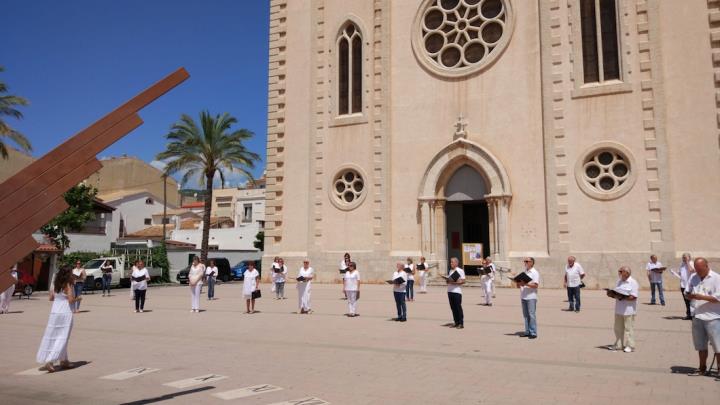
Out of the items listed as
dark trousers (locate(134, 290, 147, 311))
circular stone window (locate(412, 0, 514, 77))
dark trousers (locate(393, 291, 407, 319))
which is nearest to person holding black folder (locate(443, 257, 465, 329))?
dark trousers (locate(393, 291, 407, 319))

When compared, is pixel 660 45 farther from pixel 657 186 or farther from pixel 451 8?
pixel 451 8

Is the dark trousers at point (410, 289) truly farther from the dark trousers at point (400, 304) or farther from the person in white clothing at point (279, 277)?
the dark trousers at point (400, 304)

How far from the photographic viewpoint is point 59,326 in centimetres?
891

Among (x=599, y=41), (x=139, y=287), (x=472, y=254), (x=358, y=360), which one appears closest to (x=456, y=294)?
(x=358, y=360)

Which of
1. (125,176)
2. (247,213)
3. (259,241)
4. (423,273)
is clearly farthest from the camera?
(247,213)

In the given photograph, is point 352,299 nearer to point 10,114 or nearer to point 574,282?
point 574,282

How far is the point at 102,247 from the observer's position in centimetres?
4406

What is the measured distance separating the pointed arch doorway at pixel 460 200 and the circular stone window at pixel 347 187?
3.18m

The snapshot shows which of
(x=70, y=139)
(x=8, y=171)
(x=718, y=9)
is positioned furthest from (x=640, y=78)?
(x=8, y=171)

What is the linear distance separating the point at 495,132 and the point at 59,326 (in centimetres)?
1908

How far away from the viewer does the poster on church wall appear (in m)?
24.5

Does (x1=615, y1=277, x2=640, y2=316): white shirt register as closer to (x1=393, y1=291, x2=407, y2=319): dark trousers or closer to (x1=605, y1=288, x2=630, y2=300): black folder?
(x1=605, y1=288, x2=630, y2=300): black folder

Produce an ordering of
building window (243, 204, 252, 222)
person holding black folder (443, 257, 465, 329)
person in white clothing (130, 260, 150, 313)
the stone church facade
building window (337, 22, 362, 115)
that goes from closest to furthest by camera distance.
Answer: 1. person holding black folder (443, 257, 465, 329)
2. person in white clothing (130, 260, 150, 313)
3. the stone church facade
4. building window (337, 22, 362, 115)
5. building window (243, 204, 252, 222)

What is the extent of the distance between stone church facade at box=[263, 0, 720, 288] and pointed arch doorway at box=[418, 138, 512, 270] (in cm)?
7
